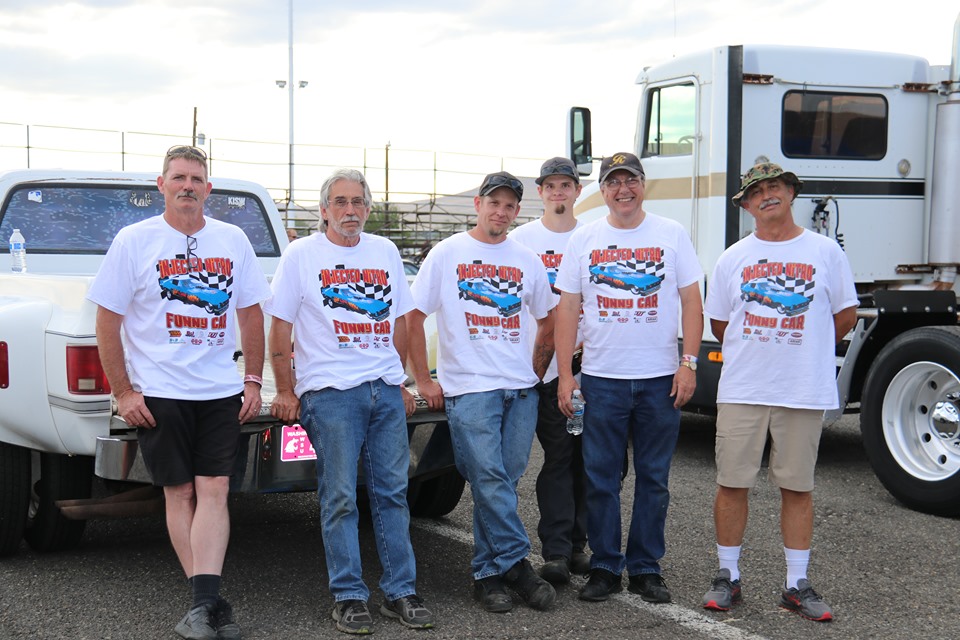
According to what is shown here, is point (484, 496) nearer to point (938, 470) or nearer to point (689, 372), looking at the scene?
point (689, 372)

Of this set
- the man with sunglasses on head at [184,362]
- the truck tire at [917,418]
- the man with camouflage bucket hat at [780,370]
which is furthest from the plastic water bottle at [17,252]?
the truck tire at [917,418]

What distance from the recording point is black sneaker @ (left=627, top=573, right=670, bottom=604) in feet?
15.2

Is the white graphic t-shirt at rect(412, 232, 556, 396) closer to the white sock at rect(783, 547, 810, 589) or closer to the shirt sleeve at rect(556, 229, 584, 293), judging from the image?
the shirt sleeve at rect(556, 229, 584, 293)

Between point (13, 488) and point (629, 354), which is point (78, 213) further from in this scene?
point (629, 354)

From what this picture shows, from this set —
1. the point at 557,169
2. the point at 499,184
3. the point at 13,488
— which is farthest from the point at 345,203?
the point at 13,488

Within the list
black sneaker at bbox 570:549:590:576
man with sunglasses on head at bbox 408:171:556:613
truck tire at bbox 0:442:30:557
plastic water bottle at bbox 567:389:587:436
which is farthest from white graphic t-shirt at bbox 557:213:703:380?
truck tire at bbox 0:442:30:557

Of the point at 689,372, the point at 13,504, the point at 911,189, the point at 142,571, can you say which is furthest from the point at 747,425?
the point at 911,189

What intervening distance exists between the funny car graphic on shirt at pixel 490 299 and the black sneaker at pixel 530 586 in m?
0.96

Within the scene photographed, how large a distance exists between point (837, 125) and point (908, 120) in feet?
1.74

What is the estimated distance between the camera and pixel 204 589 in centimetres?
418

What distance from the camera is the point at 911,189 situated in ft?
25.4

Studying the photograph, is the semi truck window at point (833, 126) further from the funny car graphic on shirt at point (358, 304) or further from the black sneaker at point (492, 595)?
the black sneaker at point (492, 595)

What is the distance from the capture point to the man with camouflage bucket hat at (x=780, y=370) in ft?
15.1

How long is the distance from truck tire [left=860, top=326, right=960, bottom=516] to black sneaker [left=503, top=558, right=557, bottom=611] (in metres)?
2.79
